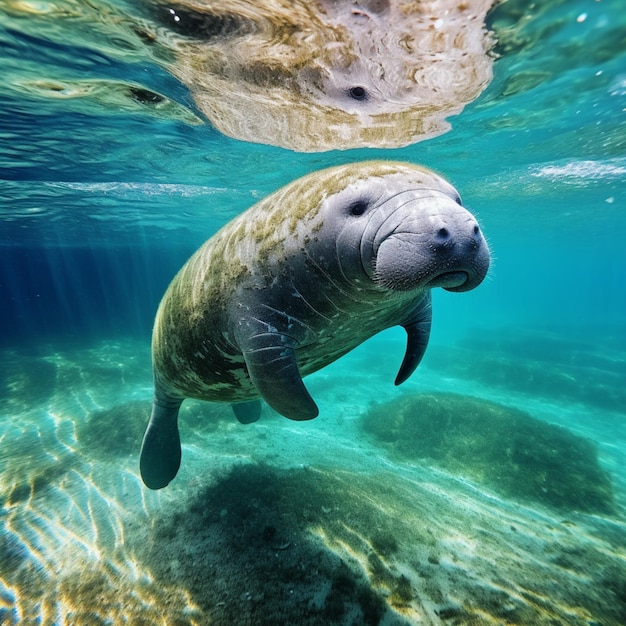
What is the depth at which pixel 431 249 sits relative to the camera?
2.02m

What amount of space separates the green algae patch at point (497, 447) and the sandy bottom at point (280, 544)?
1.81 ft

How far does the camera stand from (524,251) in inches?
2030

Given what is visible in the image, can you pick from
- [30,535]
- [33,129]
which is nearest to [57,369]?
[33,129]

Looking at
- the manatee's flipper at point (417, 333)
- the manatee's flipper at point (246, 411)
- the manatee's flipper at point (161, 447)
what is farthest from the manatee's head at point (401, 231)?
the manatee's flipper at point (246, 411)

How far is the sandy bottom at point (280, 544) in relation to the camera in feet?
9.10

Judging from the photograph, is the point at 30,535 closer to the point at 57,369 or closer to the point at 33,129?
the point at 33,129

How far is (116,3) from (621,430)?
17.1 meters

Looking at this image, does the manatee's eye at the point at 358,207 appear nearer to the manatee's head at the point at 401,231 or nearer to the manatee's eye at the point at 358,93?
the manatee's head at the point at 401,231

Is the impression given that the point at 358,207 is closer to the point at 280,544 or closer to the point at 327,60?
the point at 280,544

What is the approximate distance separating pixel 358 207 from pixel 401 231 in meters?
0.42

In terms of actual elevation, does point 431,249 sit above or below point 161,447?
above

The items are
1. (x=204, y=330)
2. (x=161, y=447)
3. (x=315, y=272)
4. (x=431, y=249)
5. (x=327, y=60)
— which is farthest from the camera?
(x=327, y=60)

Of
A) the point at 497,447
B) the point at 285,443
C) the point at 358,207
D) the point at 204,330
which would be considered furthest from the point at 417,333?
the point at 497,447

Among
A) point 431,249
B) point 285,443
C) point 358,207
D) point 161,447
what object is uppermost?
point 358,207
